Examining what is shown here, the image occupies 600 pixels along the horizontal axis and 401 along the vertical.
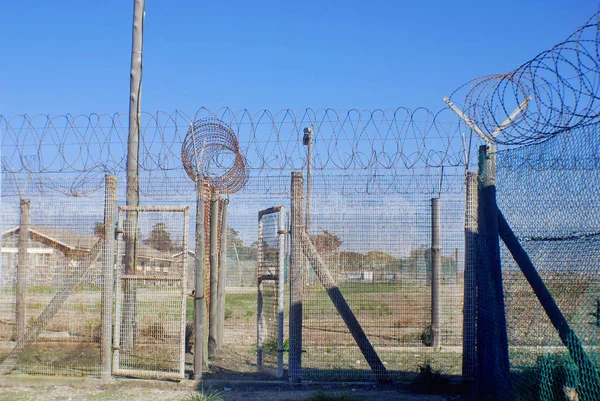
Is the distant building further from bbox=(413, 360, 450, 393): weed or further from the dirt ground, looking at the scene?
bbox=(413, 360, 450, 393): weed

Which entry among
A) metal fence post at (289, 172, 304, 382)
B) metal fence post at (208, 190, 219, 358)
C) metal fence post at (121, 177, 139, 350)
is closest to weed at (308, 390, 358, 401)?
metal fence post at (289, 172, 304, 382)

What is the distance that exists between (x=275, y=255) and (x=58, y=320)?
8.95 feet

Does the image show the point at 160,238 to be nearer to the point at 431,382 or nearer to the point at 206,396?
the point at 206,396

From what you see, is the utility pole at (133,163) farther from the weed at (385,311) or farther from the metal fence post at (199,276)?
the weed at (385,311)

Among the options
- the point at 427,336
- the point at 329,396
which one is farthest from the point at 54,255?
the point at 427,336

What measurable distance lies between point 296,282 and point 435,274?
176 centimetres

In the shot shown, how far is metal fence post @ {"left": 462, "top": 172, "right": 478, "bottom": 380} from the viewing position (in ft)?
22.5

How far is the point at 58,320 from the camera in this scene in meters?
7.54

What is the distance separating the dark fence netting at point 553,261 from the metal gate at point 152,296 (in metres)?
3.58

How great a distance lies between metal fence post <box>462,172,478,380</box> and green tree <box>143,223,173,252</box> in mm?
3415

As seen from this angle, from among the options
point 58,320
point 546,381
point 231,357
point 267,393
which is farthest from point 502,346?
point 58,320

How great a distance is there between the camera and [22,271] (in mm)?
7719

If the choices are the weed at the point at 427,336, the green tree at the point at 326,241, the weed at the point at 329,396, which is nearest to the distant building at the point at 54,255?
the green tree at the point at 326,241

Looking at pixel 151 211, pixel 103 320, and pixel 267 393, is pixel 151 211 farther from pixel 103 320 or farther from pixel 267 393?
pixel 267 393
